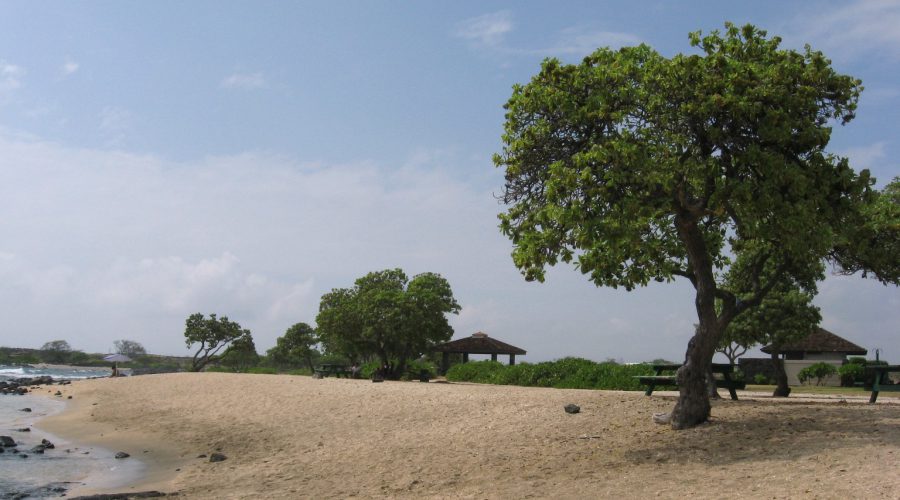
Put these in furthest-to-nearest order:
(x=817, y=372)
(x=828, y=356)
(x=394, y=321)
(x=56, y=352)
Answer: (x=56, y=352) < (x=828, y=356) < (x=394, y=321) < (x=817, y=372)

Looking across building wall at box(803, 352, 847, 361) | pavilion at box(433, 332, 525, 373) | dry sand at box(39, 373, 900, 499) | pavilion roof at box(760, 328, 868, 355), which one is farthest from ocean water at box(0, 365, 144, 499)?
building wall at box(803, 352, 847, 361)

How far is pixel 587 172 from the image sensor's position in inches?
417

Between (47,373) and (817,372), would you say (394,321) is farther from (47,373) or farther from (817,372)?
(47,373)

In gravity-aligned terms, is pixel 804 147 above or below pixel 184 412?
above

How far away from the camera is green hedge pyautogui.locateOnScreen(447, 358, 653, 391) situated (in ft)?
74.2

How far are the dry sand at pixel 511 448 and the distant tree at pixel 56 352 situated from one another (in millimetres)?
156838

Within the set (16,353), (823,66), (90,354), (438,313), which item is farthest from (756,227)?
(16,353)

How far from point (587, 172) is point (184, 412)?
16.9 metres

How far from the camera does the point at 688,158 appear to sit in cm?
1148

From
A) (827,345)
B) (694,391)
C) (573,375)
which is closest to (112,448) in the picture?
(573,375)

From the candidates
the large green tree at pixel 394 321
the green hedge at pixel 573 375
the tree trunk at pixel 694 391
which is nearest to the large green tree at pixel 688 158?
the tree trunk at pixel 694 391

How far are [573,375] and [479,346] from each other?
1505 centimetres

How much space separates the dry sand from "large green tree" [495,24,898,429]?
1.81 meters

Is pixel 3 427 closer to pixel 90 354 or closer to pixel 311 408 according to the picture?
pixel 311 408
